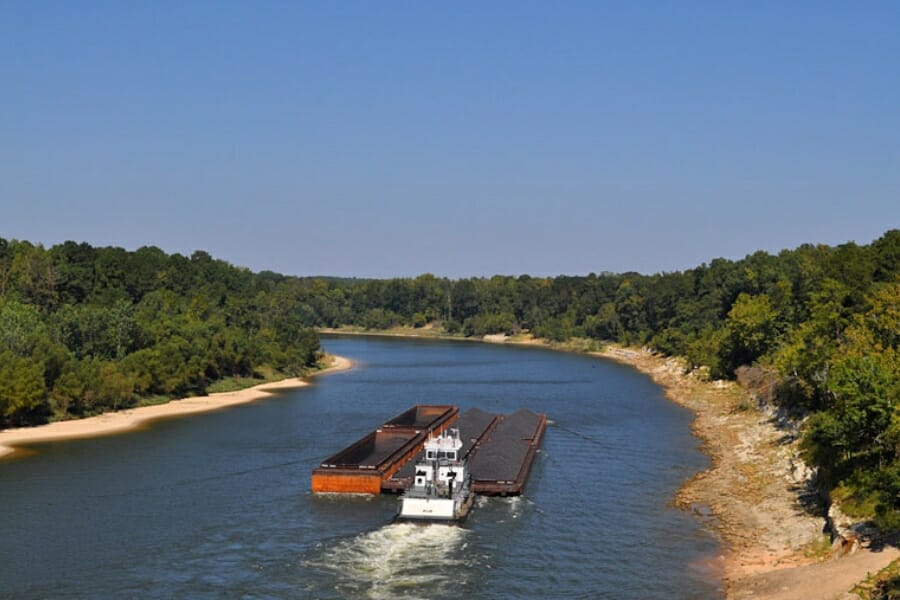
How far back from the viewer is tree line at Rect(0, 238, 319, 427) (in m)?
87.9

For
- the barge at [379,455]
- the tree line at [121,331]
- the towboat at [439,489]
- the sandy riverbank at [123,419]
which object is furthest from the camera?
the tree line at [121,331]

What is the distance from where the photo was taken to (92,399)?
299 feet

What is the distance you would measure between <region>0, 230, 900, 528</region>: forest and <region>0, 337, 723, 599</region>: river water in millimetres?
9522

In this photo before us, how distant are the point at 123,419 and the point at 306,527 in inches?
1863

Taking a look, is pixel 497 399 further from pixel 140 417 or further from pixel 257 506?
pixel 257 506

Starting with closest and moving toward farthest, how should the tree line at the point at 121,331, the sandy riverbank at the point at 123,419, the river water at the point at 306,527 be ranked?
1. the river water at the point at 306,527
2. the sandy riverbank at the point at 123,419
3. the tree line at the point at 121,331

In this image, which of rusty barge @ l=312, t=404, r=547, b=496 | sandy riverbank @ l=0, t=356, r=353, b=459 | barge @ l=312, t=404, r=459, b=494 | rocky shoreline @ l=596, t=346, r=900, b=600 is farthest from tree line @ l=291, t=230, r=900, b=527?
sandy riverbank @ l=0, t=356, r=353, b=459

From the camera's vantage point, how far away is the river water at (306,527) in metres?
41.0

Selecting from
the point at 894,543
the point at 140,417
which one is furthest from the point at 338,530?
the point at 140,417

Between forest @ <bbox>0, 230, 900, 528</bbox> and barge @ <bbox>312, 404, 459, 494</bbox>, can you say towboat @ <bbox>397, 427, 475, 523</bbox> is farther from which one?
forest @ <bbox>0, 230, 900, 528</bbox>

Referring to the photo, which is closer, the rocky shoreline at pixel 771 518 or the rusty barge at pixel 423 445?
the rocky shoreline at pixel 771 518

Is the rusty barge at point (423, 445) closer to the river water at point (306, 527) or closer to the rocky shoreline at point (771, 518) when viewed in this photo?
the river water at point (306, 527)

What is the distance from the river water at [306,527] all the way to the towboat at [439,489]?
3.19 feet

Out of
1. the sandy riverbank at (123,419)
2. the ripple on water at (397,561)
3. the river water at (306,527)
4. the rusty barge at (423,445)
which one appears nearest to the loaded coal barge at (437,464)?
the rusty barge at (423,445)
